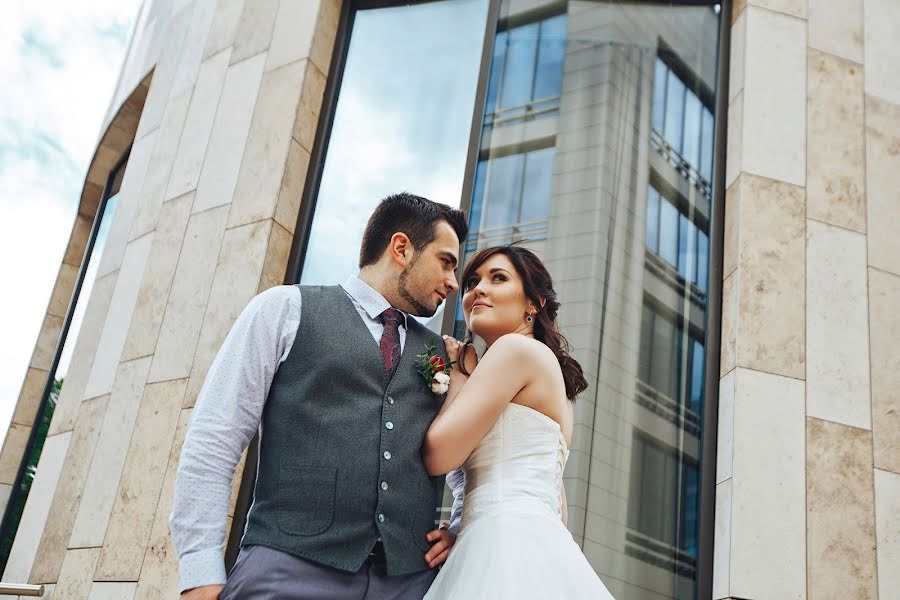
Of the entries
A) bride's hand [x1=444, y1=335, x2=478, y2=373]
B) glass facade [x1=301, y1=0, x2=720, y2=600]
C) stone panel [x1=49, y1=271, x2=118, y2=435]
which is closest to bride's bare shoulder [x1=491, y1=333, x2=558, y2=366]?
bride's hand [x1=444, y1=335, x2=478, y2=373]

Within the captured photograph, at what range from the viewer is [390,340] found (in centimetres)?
235

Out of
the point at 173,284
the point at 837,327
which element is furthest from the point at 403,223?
the point at 173,284

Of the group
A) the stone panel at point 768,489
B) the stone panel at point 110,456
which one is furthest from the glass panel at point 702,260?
the stone panel at point 110,456

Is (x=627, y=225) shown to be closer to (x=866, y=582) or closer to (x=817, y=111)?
(x=817, y=111)

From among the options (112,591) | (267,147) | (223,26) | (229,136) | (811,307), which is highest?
(223,26)

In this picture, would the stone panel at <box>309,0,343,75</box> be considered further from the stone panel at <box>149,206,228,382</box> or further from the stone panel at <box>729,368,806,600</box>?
the stone panel at <box>729,368,806,600</box>

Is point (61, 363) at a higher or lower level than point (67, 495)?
higher

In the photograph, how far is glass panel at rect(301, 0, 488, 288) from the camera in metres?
5.27

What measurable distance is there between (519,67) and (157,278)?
273 cm

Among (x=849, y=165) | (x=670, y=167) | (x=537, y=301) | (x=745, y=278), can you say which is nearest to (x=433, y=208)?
(x=537, y=301)

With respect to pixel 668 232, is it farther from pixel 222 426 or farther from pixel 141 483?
pixel 222 426

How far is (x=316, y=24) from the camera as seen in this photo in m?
5.62

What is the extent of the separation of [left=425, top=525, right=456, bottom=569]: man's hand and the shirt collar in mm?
604

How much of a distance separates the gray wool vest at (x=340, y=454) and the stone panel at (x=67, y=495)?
376cm
